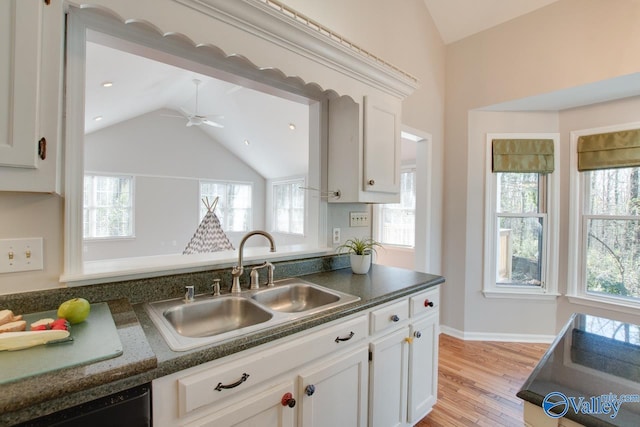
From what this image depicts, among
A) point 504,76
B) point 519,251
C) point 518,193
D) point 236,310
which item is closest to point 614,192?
point 518,193

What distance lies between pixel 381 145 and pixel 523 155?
6.12 ft

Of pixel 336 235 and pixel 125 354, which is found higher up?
pixel 336 235

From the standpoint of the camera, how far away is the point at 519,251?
10.1 ft

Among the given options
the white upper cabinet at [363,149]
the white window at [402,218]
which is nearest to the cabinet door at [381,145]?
the white upper cabinet at [363,149]

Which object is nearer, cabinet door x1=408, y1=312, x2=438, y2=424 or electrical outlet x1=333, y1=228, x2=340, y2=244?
cabinet door x1=408, y1=312, x2=438, y2=424

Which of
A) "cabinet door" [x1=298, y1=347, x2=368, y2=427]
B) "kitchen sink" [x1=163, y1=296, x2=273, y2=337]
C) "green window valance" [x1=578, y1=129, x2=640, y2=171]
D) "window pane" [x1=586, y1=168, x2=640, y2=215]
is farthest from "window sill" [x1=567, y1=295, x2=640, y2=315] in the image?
Answer: "kitchen sink" [x1=163, y1=296, x2=273, y2=337]

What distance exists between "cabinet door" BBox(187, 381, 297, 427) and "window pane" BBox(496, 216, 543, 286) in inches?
109

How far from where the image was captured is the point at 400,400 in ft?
5.35

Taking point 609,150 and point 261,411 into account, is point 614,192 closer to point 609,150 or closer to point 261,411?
point 609,150

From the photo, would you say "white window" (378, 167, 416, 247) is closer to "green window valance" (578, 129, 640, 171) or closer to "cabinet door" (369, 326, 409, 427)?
"green window valance" (578, 129, 640, 171)

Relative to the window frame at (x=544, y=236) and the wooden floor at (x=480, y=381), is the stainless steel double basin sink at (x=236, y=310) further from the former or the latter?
the window frame at (x=544, y=236)

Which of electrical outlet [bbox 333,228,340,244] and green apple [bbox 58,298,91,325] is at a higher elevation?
electrical outlet [bbox 333,228,340,244]

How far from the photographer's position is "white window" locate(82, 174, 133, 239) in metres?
5.89

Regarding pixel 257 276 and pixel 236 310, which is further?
pixel 257 276
